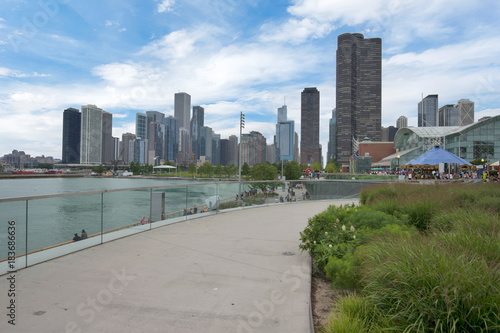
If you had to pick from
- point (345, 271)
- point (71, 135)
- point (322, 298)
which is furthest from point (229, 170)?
point (345, 271)

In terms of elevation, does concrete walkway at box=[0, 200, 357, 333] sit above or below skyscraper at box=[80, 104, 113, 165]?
below

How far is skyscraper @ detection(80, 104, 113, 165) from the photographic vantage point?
496 ft

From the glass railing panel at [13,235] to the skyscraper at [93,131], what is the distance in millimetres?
168532

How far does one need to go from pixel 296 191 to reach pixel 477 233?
38.2ft

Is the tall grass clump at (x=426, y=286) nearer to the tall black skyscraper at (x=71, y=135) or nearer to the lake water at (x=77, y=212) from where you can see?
the lake water at (x=77, y=212)

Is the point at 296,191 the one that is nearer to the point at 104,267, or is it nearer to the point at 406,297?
the point at 104,267

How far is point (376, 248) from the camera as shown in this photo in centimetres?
296

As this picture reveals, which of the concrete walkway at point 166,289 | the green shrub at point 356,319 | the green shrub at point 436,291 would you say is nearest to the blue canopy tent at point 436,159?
the concrete walkway at point 166,289

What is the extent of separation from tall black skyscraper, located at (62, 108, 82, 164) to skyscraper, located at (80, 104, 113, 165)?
3144mm

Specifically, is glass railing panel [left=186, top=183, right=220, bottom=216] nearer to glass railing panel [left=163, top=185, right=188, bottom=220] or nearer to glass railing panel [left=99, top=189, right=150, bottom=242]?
glass railing panel [left=163, top=185, right=188, bottom=220]

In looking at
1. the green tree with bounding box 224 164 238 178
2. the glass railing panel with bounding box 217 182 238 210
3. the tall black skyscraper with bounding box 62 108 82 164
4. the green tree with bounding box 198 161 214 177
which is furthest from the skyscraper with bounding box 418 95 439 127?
the tall black skyscraper with bounding box 62 108 82 164

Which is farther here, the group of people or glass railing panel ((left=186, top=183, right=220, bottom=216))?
glass railing panel ((left=186, top=183, right=220, bottom=216))

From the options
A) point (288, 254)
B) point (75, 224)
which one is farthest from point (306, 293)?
point (75, 224)

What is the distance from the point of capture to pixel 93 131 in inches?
6334
